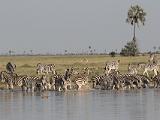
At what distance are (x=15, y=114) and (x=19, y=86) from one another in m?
15.8

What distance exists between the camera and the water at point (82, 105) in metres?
30.8

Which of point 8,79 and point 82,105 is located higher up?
point 8,79

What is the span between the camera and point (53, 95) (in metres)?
42.0

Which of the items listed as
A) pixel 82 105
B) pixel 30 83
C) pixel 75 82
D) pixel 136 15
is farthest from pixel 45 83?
pixel 136 15

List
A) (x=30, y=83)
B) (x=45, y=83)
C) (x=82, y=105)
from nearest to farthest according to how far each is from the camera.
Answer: (x=82, y=105) → (x=45, y=83) → (x=30, y=83)

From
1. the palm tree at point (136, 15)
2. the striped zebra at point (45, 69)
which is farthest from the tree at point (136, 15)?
the striped zebra at point (45, 69)

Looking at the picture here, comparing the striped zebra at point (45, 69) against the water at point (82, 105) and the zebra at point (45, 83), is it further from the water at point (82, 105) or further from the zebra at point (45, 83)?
the water at point (82, 105)

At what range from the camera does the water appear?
30.8 meters

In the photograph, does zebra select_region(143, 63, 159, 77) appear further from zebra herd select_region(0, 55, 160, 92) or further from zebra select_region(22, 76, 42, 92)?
zebra select_region(22, 76, 42, 92)

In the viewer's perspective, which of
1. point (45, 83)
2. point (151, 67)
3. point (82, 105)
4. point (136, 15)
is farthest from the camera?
point (136, 15)

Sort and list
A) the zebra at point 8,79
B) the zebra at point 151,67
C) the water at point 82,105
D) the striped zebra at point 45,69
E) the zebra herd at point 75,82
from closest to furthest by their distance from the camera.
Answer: the water at point 82,105
the zebra herd at point 75,82
the zebra at point 8,79
the zebra at point 151,67
the striped zebra at point 45,69

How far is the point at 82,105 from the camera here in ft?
117

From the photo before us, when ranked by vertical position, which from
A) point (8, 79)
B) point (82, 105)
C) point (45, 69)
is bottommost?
point (82, 105)

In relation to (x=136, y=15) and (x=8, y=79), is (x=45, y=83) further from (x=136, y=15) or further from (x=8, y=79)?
(x=136, y=15)
